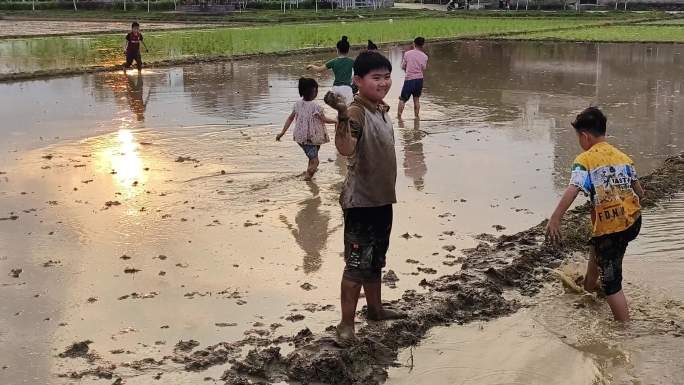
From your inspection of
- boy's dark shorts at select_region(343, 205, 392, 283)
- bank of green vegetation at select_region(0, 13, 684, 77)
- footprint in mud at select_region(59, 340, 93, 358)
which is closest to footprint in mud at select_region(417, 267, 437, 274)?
boy's dark shorts at select_region(343, 205, 392, 283)

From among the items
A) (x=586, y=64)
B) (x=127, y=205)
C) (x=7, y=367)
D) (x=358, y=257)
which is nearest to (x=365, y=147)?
(x=358, y=257)

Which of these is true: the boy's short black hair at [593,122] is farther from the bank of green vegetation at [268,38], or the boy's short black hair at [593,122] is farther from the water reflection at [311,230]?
the bank of green vegetation at [268,38]

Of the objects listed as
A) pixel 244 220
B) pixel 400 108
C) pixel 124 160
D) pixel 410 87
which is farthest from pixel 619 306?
pixel 400 108

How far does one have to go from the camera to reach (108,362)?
14.9 feet

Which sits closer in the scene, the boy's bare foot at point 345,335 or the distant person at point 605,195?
the boy's bare foot at point 345,335

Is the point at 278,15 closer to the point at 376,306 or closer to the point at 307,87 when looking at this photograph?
the point at 307,87

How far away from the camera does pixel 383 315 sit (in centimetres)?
503

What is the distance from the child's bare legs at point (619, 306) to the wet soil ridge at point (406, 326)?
0.69m

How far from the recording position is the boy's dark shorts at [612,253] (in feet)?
15.7

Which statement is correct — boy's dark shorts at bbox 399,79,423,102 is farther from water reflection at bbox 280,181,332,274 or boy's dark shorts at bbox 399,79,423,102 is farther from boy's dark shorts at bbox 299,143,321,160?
water reflection at bbox 280,181,332,274

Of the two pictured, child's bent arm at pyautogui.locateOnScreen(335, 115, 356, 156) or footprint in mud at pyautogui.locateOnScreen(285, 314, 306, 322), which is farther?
footprint in mud at pyautogui.locateOnScreen(285, 314, 306, 322)

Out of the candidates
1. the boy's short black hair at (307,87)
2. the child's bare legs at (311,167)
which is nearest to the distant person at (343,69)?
the child's bare legs at (311,167)

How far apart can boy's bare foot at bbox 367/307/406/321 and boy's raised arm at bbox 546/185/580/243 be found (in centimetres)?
115

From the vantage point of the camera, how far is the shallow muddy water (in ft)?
16.0
